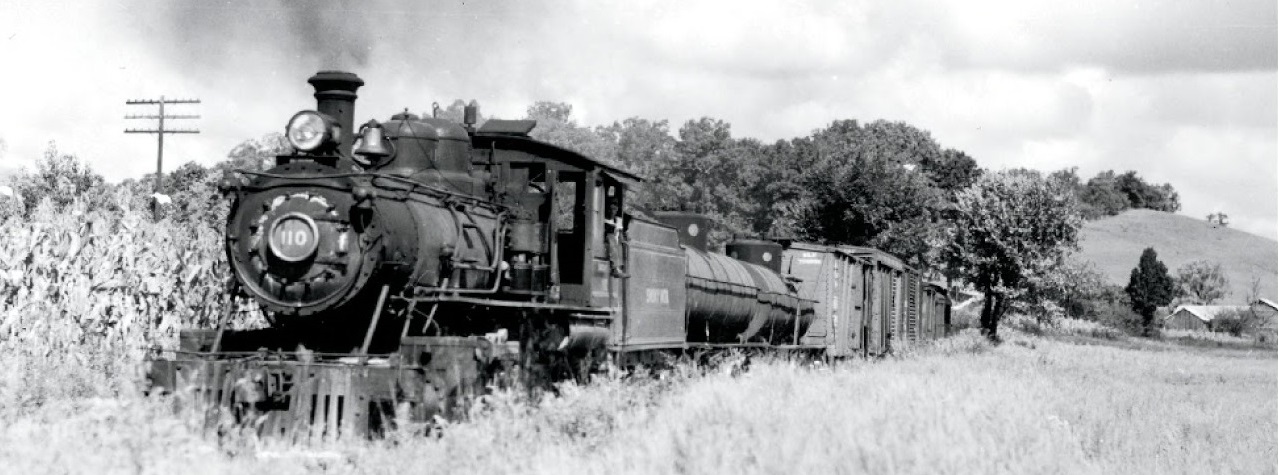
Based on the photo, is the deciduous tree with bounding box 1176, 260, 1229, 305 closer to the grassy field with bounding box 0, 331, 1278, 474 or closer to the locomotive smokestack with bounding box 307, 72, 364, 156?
the grassy field with bounding box 0, 331, 1278, 474

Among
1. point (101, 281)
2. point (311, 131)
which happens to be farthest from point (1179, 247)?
point (311, 131)

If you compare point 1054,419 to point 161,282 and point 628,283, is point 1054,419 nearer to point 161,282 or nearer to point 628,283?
point 628,283

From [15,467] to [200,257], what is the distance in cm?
937

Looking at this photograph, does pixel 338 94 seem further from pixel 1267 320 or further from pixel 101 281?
pixel 1267 320

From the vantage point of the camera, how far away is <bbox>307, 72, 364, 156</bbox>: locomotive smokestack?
9.84 metres

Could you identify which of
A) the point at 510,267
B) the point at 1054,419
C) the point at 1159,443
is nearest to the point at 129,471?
the point at 510,267

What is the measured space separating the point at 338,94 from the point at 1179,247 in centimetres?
13940

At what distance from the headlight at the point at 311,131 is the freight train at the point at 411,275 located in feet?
0.04

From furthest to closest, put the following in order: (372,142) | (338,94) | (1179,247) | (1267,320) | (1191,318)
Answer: (1179,247), (1191,318), (1267,320), (372,142), (338,94)

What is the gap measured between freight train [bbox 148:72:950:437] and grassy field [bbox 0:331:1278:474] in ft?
1.51

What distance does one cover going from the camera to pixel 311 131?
9570 mm

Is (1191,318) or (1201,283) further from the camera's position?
(1201,283)

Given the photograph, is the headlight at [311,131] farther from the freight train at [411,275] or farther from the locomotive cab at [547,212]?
the locomotive cab at [547,212]

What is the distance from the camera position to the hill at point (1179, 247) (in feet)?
411
